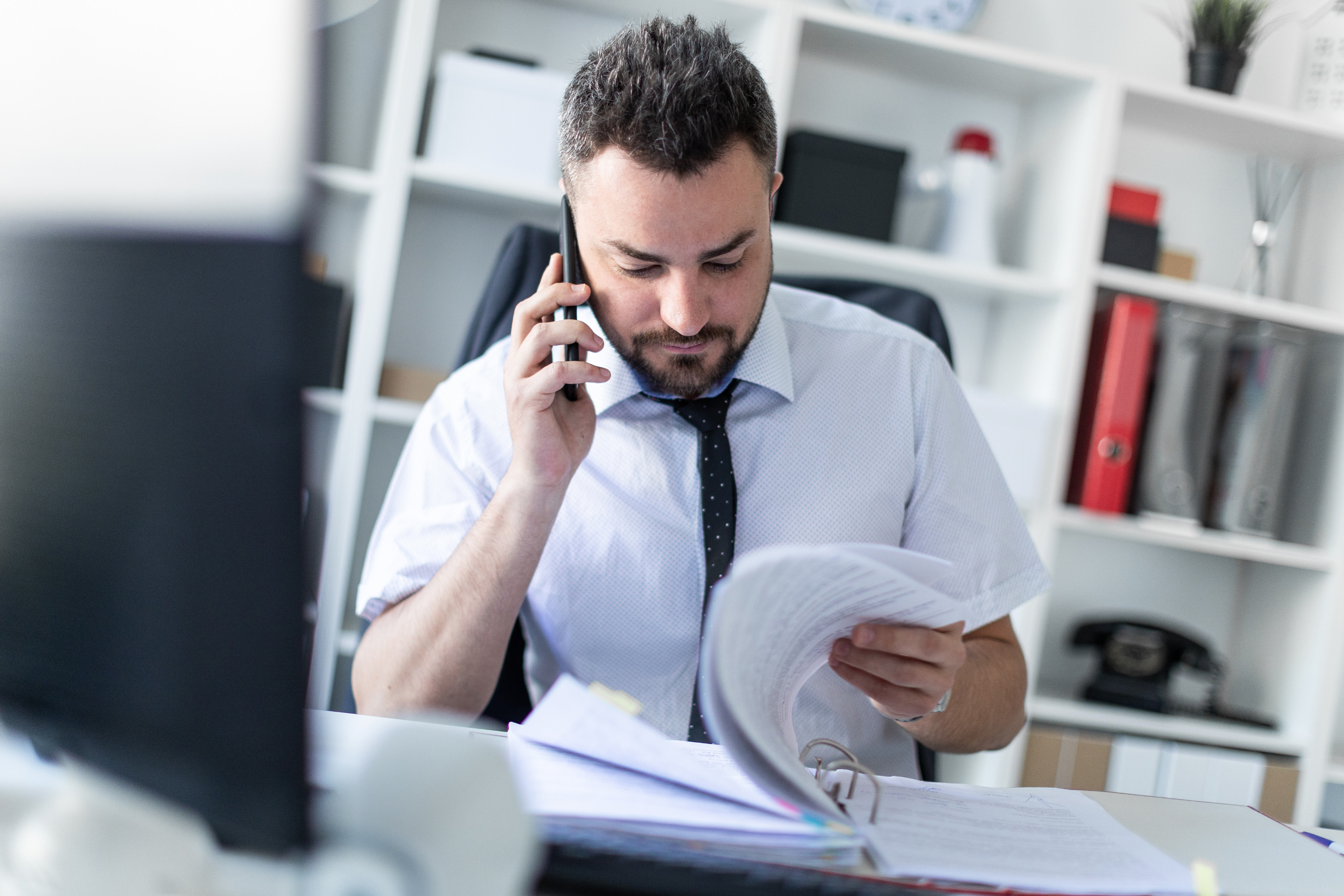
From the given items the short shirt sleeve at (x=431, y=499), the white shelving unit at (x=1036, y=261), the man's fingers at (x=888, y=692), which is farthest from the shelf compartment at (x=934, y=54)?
the man's fingers at (x=888, y=692)

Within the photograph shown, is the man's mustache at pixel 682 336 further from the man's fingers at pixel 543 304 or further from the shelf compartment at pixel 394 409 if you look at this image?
the shelf compartment at pixel 394 409

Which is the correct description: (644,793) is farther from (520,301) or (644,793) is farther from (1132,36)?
(1132,36)

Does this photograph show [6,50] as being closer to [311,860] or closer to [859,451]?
[311,860]

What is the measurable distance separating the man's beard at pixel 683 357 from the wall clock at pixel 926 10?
3.95 feet

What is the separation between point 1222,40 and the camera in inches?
84.7

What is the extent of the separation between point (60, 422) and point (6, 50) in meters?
0.09

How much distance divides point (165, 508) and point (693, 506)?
877mm

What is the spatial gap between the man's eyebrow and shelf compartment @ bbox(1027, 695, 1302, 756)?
4.31 feet

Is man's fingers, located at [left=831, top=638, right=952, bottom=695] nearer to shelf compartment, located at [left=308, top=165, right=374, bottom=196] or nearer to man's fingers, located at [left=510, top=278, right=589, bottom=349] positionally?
man's fingers, located at [left=510, top=278, right=589, bottom=349]

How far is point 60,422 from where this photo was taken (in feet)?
0.93

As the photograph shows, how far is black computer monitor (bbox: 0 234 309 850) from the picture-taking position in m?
0.27

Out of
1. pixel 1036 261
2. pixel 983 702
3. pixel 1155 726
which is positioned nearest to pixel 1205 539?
pixel 1155 726

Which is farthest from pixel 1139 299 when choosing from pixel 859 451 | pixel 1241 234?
pixel 859 451

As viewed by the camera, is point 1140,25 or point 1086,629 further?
point 1140,25
